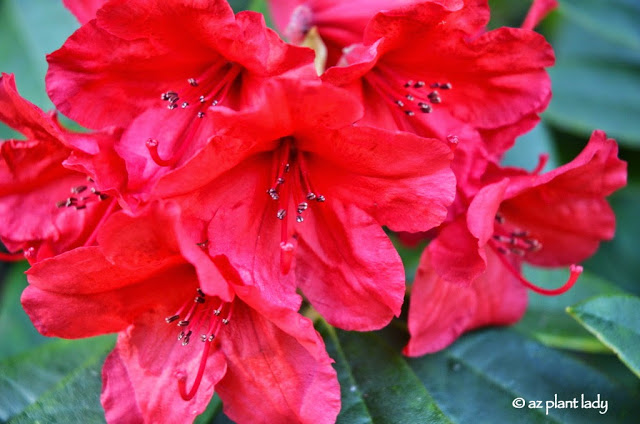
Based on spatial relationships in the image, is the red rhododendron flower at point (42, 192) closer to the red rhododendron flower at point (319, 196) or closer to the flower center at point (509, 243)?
the red rhododendron flower at point (319, 196)

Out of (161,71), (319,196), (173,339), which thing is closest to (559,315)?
(319,196)

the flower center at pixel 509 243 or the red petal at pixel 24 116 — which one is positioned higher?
the red petal at pixel 24 116

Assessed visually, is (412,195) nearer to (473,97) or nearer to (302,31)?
(473,97)

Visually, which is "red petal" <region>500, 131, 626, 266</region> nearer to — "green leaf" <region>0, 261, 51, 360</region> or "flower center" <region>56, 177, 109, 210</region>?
"flower center" <region>56, 177, 109, 210</region>

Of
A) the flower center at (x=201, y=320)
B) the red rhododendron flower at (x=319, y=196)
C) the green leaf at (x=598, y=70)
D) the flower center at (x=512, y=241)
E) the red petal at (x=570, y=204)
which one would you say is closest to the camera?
the red rhododendron flower at (x=319, y=196)

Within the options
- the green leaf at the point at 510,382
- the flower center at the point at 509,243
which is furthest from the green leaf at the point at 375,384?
the flower center at the point at 509,243

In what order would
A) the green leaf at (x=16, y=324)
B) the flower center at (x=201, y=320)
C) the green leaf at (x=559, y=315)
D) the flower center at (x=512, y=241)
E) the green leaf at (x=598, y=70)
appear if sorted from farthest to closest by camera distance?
the green leaf at (x=598, y=70) < the green leaf at (x=16, y=324) < the green leaf at (x=559, y=315) < the flower center at (x=512, y=241) < the flower center at (x=201, y=320)
